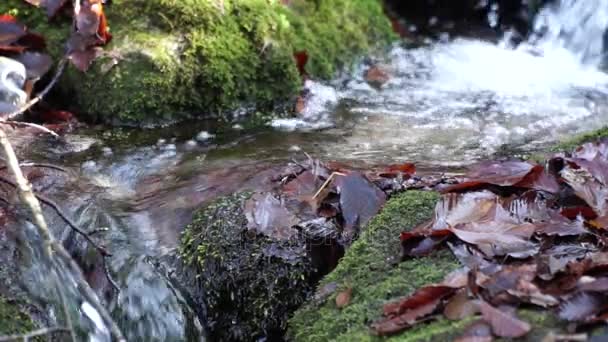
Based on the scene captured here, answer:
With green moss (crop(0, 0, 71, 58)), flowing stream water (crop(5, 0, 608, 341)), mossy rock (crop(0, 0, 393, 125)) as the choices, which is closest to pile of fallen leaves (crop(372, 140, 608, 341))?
flowing stream water (crop(5, 0, 608, 341))

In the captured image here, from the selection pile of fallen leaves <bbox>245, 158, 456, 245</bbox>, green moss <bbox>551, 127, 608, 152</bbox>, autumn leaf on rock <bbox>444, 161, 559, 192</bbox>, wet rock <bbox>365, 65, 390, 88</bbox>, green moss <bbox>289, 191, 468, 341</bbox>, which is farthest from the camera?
wet rock <bbox>365, 65, 390, 88</bbox>

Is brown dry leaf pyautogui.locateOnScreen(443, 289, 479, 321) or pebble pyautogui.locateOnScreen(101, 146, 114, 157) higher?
brown dry leaf pyautogui.locateOnScreen(443, 289, 479, 321)

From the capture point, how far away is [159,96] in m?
4.29

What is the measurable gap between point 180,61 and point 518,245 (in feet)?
8.98

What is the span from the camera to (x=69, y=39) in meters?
4.34

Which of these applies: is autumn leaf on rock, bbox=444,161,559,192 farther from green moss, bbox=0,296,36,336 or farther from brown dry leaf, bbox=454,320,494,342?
green moss, bbox=0,296,36,336

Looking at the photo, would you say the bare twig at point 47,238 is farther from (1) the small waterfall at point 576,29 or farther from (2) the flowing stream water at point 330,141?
(1) the small waterfall at point 576,29

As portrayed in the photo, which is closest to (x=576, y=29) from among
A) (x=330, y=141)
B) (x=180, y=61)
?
(x=330, y=141)

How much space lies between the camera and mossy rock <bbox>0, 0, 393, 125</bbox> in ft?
14.1

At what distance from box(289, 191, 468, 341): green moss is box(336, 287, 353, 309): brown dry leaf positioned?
14mm

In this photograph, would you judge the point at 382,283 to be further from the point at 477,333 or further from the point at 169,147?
the point at 169,147

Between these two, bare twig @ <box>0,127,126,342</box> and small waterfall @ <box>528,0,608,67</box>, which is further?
small waterfall @ <box>528,0,608,67</box>

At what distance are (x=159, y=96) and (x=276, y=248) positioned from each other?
1946 mm

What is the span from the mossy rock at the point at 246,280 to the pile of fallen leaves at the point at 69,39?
6.78ft
